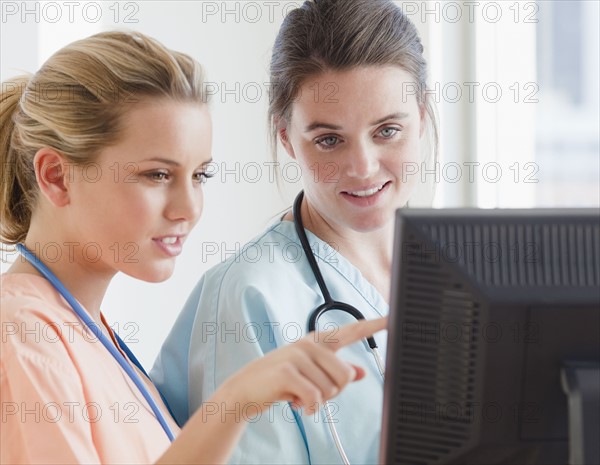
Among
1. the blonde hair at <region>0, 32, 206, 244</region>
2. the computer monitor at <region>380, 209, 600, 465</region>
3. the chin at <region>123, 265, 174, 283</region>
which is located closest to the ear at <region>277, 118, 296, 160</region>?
the blonde hair at <region>0, 32, 206, 244</region>

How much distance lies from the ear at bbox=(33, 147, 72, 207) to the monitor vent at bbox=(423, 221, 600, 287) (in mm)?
567

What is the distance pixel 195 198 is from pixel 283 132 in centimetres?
34

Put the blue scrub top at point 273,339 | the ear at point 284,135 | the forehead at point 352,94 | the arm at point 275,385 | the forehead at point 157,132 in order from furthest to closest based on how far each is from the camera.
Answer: the ear at point 284,135
the forehead at point 352,94
the blue scrub top at point 273,339
the forehead at point 157,132
the arm at point 275,385

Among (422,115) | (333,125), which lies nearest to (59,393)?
(333,125)

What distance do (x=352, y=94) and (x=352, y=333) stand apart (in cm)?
53

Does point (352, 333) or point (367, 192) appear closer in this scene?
point (352, 333)

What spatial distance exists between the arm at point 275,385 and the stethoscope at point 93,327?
242 mm

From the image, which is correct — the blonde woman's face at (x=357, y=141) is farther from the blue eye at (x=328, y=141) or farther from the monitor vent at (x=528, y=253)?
the monitor vent at (x=528, y=253)

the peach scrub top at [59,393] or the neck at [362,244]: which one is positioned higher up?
the neck at [362,244]

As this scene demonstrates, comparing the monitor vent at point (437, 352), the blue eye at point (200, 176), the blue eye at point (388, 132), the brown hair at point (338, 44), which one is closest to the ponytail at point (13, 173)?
the blue eye at point (200, 176)

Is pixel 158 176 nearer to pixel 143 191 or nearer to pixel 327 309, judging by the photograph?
pixel 143 191

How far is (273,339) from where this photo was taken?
1167 mm

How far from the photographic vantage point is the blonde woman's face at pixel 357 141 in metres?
1.26

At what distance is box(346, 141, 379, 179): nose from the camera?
1.27m
